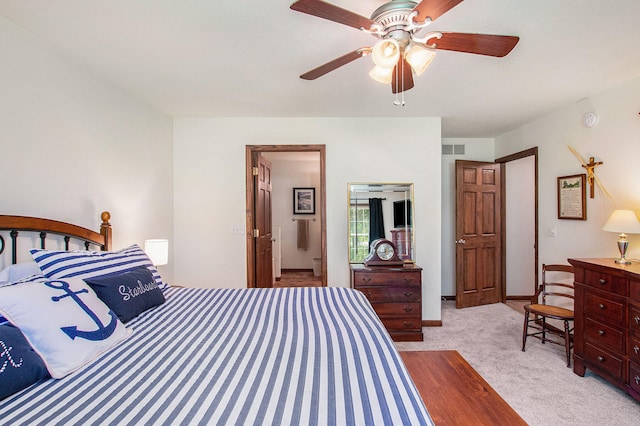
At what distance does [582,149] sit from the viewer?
3020mm

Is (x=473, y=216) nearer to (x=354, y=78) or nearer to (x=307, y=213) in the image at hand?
(x=354, y=78)

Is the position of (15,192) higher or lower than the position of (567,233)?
higher

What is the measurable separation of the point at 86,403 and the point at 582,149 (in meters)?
4.11

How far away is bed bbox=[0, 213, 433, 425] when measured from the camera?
2.82 feet

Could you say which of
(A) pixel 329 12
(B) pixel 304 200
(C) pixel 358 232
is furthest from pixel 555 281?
(B) pixel 304 200

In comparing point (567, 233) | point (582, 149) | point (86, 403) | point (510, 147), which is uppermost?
point (510, 147)

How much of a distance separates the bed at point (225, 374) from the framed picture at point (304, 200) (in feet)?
15.7

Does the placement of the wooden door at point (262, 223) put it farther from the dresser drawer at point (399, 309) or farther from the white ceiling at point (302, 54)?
the dresser drawer at point (399, 309)

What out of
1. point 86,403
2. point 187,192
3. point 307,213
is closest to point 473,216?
point 307,213

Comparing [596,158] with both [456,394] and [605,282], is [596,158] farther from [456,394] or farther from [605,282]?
[456,394]

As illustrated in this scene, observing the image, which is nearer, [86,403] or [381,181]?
[86,403]

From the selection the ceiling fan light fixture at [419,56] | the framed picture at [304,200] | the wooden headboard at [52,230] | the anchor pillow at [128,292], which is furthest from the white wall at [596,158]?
the wooden headboard at [52,230]

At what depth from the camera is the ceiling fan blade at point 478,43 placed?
138 cm

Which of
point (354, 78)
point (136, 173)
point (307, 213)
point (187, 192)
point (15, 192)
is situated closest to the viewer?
point (15, 192)
